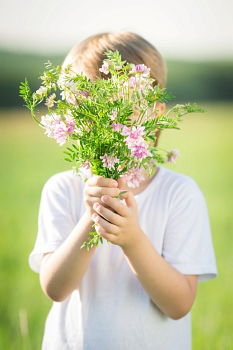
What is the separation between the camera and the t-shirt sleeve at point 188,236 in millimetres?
1933

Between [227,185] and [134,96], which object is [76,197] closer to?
[134,96]

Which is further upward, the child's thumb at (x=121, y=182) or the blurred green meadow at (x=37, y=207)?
the child's thumb at (x=121, y=182)

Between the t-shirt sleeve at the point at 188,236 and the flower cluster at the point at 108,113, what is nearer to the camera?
the flower cluster at the point at 108,113

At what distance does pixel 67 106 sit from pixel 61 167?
562 cm

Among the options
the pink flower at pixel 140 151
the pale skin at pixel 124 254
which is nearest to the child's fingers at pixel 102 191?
the pale skin at pixel 124 254

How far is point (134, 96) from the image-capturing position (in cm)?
140

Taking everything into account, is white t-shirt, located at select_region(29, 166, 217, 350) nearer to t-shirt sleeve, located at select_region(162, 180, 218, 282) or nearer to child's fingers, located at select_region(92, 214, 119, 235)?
t-shirt sleeve, located at select_region(162, 180, 218, 282)

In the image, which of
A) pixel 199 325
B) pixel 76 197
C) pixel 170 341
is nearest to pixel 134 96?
pixel 76 197

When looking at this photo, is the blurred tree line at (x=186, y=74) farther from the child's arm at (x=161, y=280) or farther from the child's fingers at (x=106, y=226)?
the child's fingers at (x=106, y=226)

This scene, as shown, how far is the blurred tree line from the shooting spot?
24.8ft

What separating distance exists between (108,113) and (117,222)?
0.35 m

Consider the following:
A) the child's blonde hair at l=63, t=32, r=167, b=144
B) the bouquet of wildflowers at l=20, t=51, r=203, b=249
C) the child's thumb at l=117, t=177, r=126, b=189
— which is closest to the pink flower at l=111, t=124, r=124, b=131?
the bouquet of wildflowers at l=20, t=51, r=203, b=249

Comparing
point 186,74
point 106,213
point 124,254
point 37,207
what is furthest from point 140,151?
point 186,74

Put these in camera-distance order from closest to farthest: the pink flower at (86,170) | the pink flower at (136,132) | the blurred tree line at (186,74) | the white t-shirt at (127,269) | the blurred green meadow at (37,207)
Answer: the pink flower at (136,132), the pink flower at (86,170), the white t-shirt at (127,269), the blurred green meadow at (37,207), the blurred tree line at (186,74)
